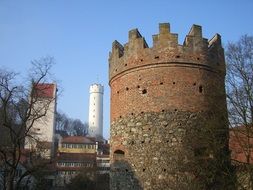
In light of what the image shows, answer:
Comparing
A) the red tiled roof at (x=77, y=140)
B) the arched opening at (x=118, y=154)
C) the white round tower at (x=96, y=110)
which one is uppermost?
the white round tower at (x=96, y=110)

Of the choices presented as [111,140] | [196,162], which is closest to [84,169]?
[111,140]

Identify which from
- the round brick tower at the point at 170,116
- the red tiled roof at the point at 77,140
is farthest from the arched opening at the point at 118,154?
the red tiled roof at the point at 77,140

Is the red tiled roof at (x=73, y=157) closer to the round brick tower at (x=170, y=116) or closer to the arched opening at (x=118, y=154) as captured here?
the arched opening at (x=118, y=154)

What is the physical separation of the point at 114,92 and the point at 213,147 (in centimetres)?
477

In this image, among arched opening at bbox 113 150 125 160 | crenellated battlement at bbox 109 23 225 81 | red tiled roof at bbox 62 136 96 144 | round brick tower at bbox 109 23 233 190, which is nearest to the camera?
round brick tower at bbox 109 23 233 190

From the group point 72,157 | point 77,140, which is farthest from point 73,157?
point 77,140

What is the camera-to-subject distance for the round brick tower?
12.4m

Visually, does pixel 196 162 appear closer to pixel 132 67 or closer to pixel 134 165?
pixel 134 165

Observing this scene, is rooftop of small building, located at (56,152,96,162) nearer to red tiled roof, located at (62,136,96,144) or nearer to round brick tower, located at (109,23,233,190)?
red tiled roof, located at (62,136,96,144)

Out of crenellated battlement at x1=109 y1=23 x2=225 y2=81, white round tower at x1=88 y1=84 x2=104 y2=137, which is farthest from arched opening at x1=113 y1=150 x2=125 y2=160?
white round tower at x1=88 y1=84 x2=104 y2=137

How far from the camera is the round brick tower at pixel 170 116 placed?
1241cm

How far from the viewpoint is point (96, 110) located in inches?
3125

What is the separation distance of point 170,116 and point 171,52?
244cm

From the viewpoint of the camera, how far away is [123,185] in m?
13.3
